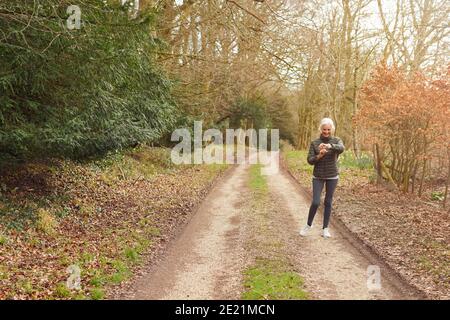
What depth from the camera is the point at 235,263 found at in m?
6.82

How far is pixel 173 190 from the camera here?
14.3 metres

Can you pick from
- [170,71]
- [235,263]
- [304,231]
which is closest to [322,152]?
[304,231]

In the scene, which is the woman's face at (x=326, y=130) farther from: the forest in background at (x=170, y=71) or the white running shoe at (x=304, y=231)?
the forest in background at (x=170, y=71)

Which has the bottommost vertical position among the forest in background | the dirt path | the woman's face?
the dirt path

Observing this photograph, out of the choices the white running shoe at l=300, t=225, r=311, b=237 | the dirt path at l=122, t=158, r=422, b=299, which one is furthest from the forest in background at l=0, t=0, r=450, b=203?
the white running shoe at l=300, t=225, r=311, b=237

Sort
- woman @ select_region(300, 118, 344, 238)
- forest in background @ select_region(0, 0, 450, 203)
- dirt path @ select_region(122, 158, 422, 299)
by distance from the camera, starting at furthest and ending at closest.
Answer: woman @ select_region(300, 118, 344, 238)
forest in background @ select_region(0, 0, 450, 203)
dirt path @ select_region(122, 158, 422, 299)

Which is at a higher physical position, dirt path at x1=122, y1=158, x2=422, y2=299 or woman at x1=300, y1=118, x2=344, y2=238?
woman at x1=300, y1=118, x2=344, y2=238

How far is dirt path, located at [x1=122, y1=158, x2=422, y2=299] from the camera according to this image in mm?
5645

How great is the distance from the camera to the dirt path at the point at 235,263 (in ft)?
18.5

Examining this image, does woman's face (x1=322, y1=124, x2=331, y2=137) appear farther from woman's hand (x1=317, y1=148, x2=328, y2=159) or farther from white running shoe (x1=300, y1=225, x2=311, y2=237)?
white running shoe (x1=300, y1=225, x2=311, y2=237)

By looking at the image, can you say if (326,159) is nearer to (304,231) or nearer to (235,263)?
(304,231)

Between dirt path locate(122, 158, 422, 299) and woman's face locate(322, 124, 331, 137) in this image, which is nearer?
dirt path locate(122, 158, 422, 299)

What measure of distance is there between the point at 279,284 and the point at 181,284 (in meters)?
1.34
